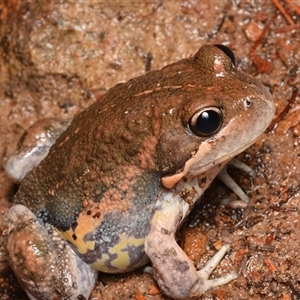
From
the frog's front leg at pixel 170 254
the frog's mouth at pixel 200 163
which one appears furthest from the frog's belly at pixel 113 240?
the frog's mouth at pixel 200 163

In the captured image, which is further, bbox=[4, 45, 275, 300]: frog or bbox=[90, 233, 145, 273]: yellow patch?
bbox=[90, 233, 145, 273]: yellow patch

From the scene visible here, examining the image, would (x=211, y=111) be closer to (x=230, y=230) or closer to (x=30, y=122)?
(x=230, y=230)

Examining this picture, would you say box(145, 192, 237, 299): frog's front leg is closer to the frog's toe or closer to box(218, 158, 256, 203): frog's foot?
the frog's toe

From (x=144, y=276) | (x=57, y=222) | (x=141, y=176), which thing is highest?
(x=141, y=176)

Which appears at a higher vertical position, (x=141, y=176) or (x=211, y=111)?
(x=211, y=111)

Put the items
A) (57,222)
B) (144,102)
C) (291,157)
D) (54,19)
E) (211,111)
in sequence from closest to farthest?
1. (211,111)
2. (144,102)
3. (57,222)
4. (291,157)
5. (54,19)

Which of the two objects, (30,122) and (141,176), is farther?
(30,122)

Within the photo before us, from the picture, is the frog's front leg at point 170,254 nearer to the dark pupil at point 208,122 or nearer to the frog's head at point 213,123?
the frog's head at point 213,123

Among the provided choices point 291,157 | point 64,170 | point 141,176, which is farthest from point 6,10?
Answer: point 291,157

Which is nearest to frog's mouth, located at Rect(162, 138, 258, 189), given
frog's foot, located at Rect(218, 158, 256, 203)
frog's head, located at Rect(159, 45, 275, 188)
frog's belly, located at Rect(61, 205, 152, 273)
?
frog's head, located at Rect(159, 45, 275, 188)
